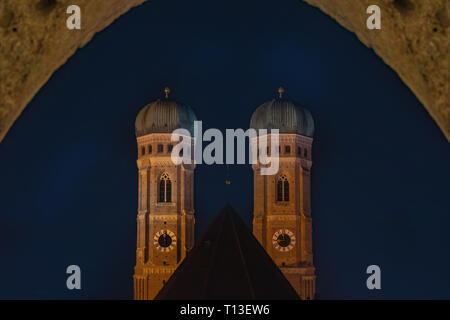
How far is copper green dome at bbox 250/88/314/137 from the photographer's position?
3966 cm

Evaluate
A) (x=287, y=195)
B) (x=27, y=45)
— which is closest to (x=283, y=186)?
(x=287, y=195)

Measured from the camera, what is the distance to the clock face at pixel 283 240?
39.3 m

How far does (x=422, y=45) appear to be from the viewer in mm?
4793

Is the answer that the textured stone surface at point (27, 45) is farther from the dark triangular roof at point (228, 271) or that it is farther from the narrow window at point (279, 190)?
the narrow window at point (279, 190)

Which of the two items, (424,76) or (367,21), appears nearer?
(424,76)

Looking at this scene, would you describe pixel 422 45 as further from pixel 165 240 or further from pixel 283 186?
pixel 283 186

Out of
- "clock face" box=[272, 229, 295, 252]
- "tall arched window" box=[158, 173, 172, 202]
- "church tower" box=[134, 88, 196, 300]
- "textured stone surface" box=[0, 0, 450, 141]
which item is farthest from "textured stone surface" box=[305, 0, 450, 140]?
"tall arched window" box=[158, 173, 172, 202]

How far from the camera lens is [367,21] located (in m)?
5.57

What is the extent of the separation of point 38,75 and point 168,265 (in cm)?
3411

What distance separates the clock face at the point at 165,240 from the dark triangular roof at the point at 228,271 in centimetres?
859

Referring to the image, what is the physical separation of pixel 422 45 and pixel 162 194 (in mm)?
34994

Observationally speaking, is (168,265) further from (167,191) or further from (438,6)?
(438,6)

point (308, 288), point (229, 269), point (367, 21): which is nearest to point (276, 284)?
point (229, 269)

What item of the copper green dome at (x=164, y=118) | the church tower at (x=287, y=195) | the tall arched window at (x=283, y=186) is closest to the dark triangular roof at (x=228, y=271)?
the church tower at (x=287, y=195)
